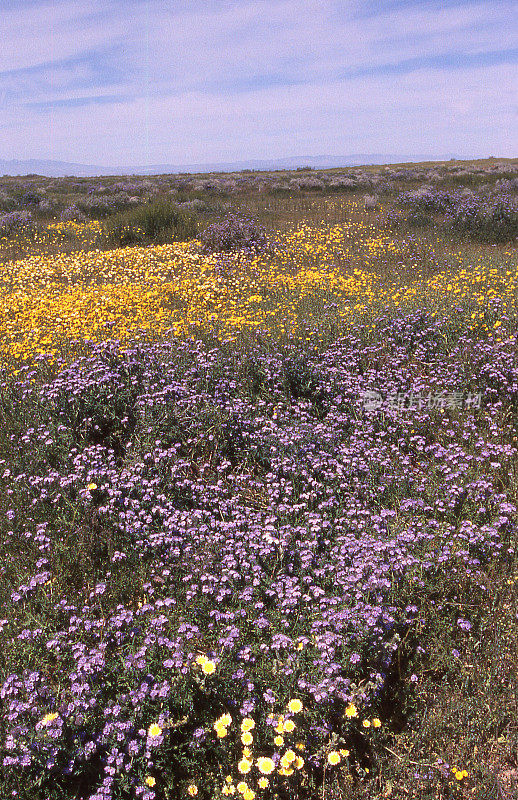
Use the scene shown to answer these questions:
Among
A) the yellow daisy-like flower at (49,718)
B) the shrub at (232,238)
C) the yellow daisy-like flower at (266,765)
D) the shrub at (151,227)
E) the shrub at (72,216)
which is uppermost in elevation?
the shrub at (72,216)

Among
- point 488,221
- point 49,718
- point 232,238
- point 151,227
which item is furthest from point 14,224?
point 49,718

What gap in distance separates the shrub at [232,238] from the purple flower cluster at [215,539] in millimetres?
7920

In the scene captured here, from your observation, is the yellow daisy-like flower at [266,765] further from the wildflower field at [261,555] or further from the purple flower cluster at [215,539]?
the purple flower cluster at [215,539]

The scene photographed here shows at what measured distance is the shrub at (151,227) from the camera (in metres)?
15.3

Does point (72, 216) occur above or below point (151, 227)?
above

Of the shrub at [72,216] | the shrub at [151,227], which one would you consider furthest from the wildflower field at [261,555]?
the shrub at [72,216]

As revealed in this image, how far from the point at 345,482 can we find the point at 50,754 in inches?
120

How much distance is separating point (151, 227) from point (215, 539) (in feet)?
46.9

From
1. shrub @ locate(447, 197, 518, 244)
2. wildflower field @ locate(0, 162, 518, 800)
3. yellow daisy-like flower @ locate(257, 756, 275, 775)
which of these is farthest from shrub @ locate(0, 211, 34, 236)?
yellow daisy-like flower @ locate(257, 756, 275, 775)

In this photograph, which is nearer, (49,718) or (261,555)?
(49,718)

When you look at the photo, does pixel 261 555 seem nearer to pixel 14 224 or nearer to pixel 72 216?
pixel 14 224

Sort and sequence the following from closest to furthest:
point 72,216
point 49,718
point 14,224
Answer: point 49,718 < point 14,224 < point 72,216

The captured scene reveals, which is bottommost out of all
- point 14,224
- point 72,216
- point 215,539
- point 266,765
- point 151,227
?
point 266,765

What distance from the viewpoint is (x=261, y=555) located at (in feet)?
12.1
